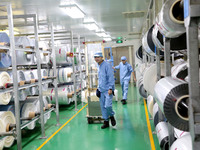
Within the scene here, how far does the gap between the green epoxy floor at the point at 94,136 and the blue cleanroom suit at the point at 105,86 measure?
21.2 inches

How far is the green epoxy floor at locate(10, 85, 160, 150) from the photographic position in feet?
15.3

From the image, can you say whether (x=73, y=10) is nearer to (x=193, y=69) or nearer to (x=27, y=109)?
(x=27, y=109)

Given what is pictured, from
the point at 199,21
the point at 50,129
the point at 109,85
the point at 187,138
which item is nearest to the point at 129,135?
the point at 109,85

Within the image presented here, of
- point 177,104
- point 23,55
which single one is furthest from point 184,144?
point 23,55

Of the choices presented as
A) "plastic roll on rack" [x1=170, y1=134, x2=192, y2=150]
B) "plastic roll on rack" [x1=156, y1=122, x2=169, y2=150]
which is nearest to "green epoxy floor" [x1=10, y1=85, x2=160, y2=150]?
"plastic roll on rack" [x1=156, y1=122, x2=169, y2=150]

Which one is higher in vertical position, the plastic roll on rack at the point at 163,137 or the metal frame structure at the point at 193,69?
the metal frame structure at the point at 193,69

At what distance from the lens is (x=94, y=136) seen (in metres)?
5.30

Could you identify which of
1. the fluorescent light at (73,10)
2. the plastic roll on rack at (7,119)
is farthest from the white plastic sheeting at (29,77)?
the fluorescent light at (73,10)

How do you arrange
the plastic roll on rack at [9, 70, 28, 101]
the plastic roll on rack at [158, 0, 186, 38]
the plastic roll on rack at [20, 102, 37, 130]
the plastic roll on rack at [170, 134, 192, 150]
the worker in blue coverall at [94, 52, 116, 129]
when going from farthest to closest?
1. the worker in blue coverall at [94, 52, 116, 129]
2. the plastic roll on rack at [20, 102, 37, 130]
3. the plastic roll on rack at [9, 70, 28, 101]
4. the plastic roll on rack at [158, 0, 186, 38]
5. the plastic roll on rack at [170, 134, 192, 150]

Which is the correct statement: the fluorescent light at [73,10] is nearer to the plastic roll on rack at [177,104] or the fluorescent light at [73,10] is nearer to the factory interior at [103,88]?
the factory interior at [103,88]

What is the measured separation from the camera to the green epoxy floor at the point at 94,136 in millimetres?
4672

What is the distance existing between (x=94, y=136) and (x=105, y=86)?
4.34 ft

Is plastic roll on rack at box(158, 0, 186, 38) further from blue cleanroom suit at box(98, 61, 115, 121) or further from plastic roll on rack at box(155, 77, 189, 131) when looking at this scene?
blue cleanroom suit at box(98, 61, 115, 121)

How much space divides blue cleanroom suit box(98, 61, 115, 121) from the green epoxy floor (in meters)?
0.54
